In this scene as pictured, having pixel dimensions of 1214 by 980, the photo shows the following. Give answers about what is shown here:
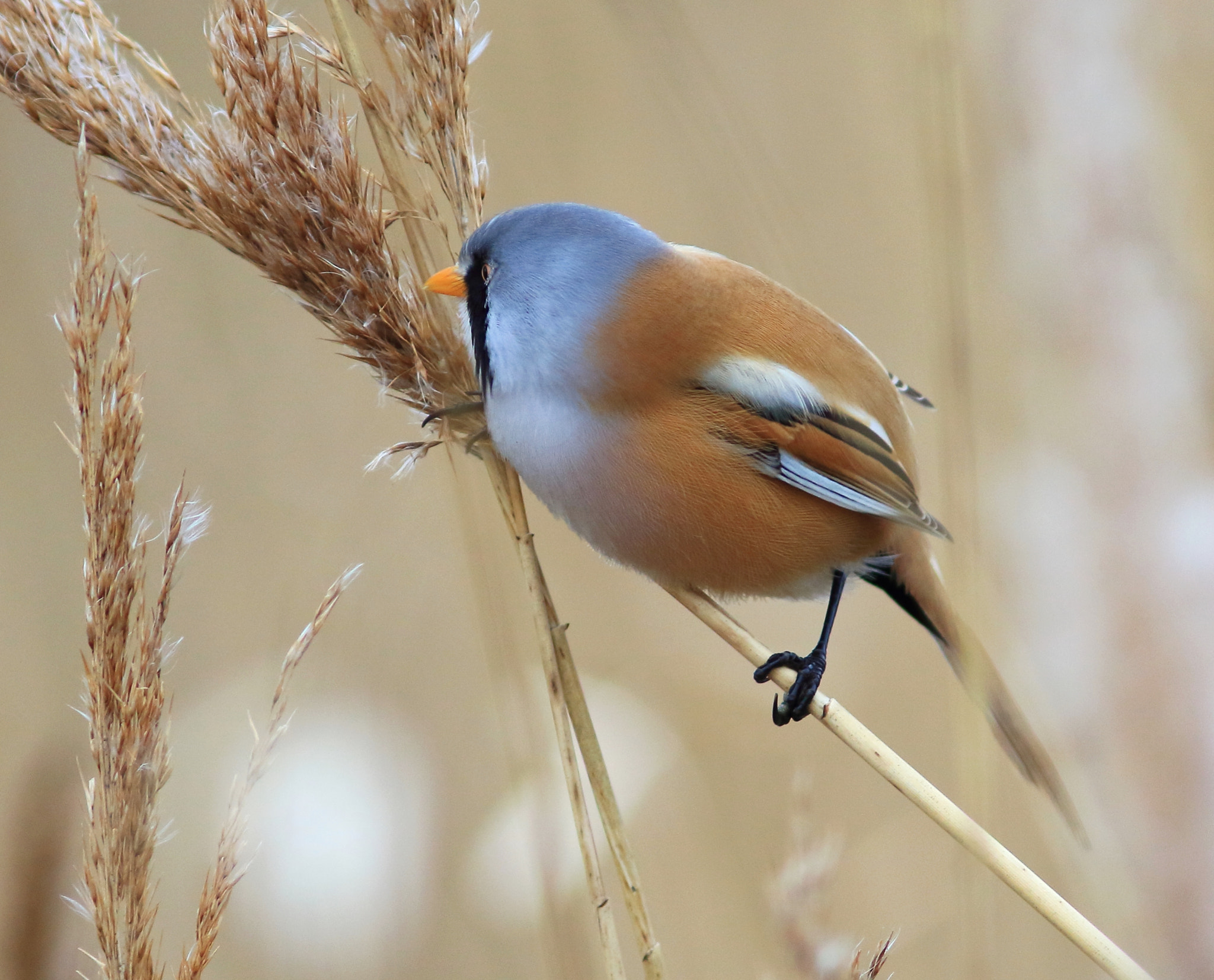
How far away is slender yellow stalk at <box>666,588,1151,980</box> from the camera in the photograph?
122cm

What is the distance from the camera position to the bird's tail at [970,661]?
1.44 m

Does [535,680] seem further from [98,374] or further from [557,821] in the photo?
[98,374]

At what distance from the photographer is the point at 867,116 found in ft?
11.5

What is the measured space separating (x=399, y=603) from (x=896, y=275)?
1.96 meters

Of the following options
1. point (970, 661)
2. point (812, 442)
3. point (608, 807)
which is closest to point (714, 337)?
point (812, 442)

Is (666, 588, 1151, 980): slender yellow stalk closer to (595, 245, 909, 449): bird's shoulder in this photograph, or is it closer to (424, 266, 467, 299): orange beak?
(595, 245, 909, 449): bird's shoulder

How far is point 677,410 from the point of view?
1.72 metres

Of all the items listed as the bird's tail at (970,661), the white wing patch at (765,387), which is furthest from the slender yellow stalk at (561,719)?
the bird's tail at (970,661)

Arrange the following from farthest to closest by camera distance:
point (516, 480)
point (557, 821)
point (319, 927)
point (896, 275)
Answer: point (896, 275), point (319, 927), point (557, 821), point (516, 480)

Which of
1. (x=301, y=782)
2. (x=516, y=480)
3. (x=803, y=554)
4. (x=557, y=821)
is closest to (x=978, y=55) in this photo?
(x=803, y=554)

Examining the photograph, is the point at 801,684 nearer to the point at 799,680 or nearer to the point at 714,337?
the point at 799,680

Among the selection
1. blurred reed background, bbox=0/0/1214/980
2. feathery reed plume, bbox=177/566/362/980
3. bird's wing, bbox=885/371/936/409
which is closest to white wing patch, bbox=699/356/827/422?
blurred reed background, bbox=0/0/1214/980

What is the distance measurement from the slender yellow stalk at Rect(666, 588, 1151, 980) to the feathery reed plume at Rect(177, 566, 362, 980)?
2.35 feet

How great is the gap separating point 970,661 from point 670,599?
171cm
